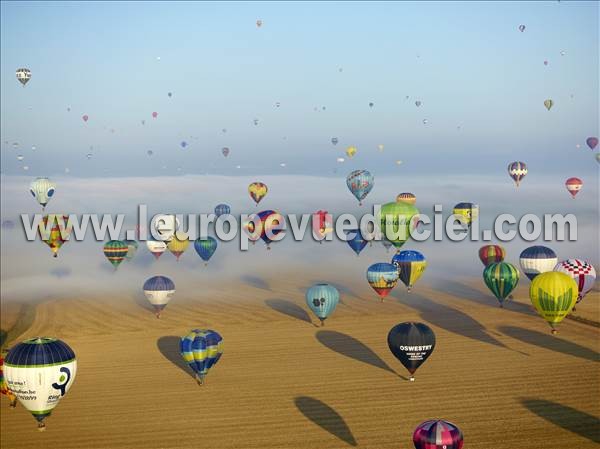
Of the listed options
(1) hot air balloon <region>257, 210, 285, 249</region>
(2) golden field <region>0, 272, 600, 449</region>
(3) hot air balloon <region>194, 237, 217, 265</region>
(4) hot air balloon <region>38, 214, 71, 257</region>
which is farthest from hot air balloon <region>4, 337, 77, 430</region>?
(4) hot air balloon <region>38, 214, 71, 257</region>

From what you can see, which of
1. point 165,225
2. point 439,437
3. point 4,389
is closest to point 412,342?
point 439,437

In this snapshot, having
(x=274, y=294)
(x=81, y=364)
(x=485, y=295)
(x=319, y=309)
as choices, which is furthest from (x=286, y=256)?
(x=81, y=364)

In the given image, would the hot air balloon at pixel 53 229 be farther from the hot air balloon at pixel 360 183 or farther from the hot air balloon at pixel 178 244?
the hot air balloon at pixel 360 183

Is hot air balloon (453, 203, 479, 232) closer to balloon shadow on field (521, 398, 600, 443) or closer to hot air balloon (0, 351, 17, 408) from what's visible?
balloon shadow on field (521, 398, 600, 443)

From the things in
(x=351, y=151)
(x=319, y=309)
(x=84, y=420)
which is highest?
(x=351, y=151)

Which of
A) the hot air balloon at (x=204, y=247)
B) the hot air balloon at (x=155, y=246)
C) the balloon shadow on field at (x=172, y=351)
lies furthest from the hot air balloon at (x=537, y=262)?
the hot air balloon at (x=155, y=246)

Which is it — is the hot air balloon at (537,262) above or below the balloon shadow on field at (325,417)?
above

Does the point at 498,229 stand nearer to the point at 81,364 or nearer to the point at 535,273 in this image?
the point at 535,273
